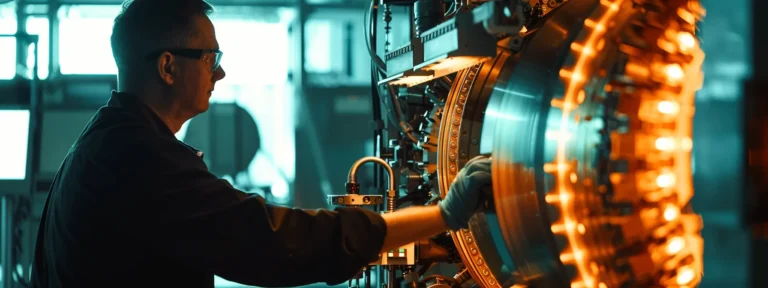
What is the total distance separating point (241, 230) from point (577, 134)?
1.87ft

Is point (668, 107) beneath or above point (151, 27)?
beneath

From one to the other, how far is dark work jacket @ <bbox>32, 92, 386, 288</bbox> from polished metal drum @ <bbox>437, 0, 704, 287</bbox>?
28cm

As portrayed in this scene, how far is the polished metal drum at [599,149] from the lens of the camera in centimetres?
105

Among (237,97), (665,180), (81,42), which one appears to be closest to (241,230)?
(665,180)

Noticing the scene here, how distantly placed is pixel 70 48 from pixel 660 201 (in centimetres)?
364

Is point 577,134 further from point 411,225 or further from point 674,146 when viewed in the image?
point 411,225

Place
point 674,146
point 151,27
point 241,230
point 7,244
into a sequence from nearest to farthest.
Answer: point 674,146 → point 241,230 → point 151,27 → point 7,244

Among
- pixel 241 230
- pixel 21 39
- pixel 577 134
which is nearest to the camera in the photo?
pixel 577 134

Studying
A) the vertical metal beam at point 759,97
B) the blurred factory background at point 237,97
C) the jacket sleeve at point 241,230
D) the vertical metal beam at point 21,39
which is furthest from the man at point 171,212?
the vertical metal beam at point 21,39

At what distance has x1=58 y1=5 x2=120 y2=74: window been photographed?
3994mm

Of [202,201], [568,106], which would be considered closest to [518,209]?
[568,106]

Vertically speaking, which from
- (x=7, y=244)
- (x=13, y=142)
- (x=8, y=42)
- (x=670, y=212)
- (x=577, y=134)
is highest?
(x=8, y=42)

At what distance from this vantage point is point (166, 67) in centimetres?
149

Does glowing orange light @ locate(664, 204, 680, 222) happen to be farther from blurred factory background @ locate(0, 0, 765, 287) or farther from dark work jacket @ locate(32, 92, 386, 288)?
blurred factory background @ locate(0, 0, 765, 287)
